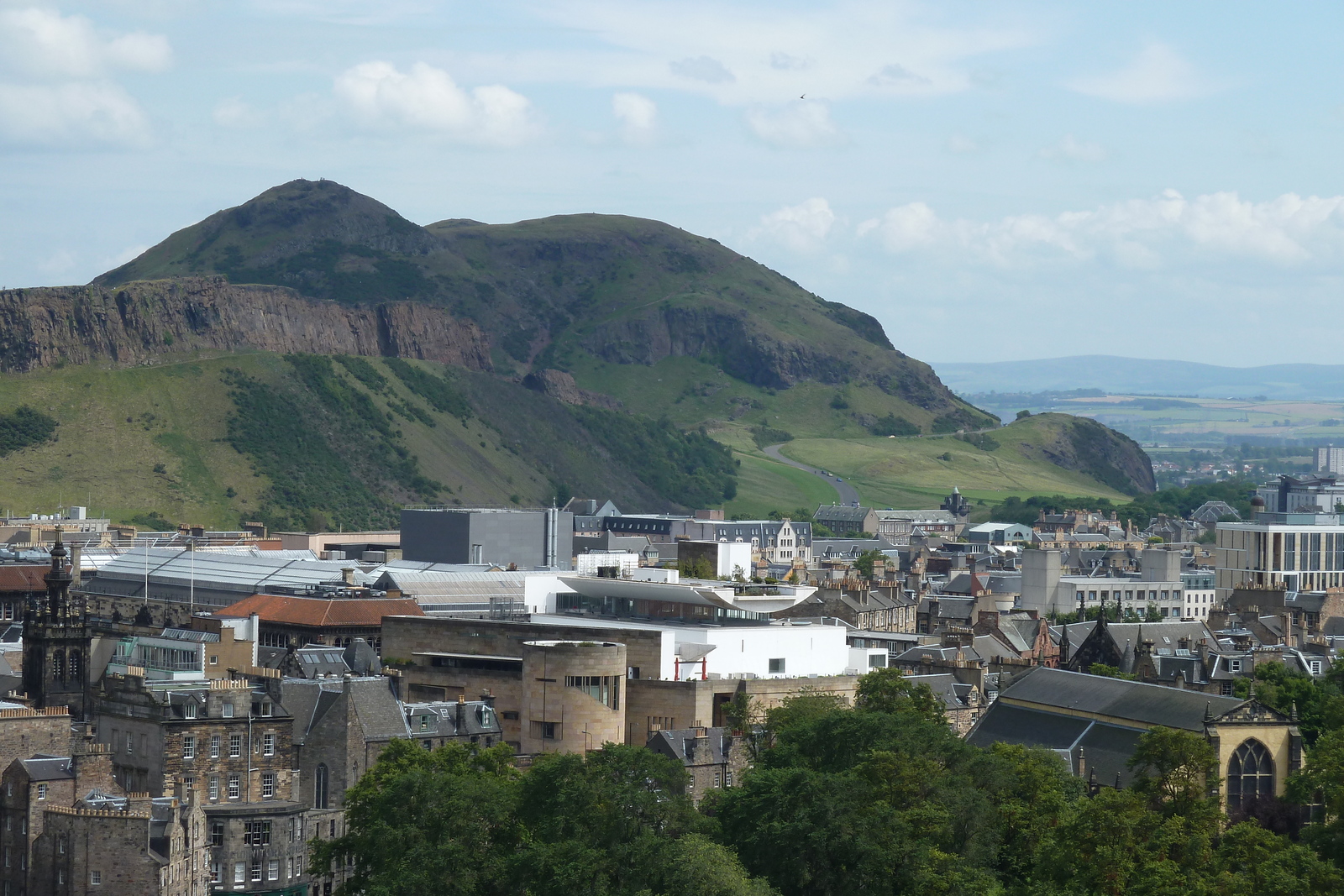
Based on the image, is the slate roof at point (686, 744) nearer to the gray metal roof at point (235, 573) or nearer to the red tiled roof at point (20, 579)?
the gray metal roof at point (235, 573)

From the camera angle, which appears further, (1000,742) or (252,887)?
(1000,742)

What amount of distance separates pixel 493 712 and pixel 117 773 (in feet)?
80.7

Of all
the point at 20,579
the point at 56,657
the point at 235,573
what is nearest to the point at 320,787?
the point at 56,657

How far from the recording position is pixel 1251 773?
4646 inches

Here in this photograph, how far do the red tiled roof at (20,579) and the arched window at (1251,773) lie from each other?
113365 millimetres

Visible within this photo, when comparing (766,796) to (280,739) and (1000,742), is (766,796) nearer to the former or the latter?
(1000,742)

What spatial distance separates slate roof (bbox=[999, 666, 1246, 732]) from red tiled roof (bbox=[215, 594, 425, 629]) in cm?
4614

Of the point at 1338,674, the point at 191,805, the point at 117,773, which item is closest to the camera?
the point at 191,805

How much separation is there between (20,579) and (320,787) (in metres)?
87.1

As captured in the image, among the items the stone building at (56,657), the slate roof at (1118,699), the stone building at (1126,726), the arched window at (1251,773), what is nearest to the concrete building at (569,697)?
the stone building at (1126,726)

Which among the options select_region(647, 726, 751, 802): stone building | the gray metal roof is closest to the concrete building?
select_region(647, 726, 751, 802): stone building

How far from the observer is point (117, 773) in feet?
365

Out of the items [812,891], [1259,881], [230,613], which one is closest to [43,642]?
[230,613]

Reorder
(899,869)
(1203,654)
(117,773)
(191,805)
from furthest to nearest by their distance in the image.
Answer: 1. (1203,654)
2. (117,773)
3. (191,805)
4. (899,869)
